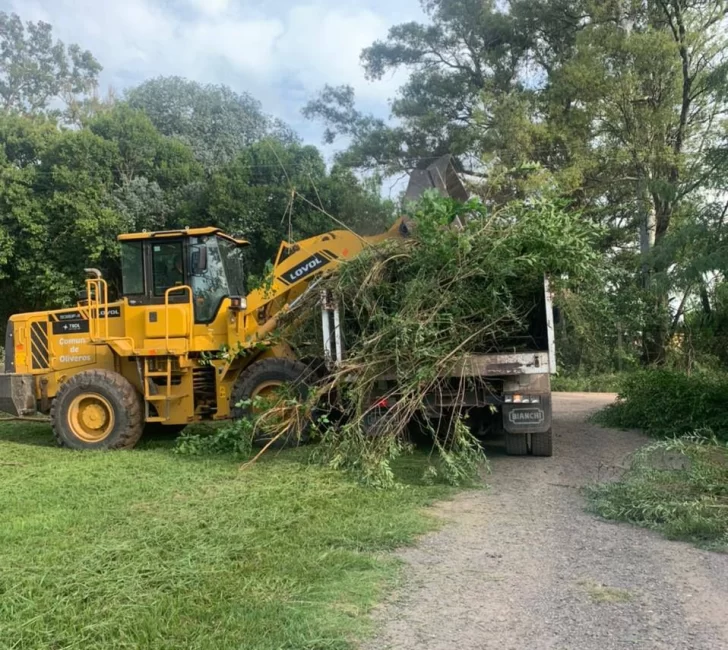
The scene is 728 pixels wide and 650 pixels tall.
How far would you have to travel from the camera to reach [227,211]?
75.6 ft

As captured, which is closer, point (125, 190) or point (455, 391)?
point (455, 391)

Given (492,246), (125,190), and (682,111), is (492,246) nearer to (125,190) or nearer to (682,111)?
(682,111)

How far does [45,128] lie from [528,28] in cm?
1913

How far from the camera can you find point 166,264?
30.5 feet

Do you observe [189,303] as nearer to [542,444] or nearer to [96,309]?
[96,309]

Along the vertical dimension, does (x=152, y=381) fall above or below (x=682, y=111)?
below

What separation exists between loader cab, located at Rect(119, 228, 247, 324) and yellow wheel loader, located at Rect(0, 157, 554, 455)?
14 mm

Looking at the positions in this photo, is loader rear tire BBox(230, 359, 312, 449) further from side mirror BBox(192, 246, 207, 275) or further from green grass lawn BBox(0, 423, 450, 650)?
side mirror BBox(192, 246, 207, 275)

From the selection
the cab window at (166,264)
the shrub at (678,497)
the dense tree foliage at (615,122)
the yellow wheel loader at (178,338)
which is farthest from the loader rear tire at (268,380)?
the dense tree foliage at (615,122)

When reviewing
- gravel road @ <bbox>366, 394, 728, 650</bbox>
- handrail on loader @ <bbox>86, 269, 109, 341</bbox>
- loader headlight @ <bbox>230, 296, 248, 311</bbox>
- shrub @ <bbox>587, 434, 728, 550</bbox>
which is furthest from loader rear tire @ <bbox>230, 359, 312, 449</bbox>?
shrub @ <bbox>587, 434, 728, 550</bbox>

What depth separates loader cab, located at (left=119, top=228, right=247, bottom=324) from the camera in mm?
9164

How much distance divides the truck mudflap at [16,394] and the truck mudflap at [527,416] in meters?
6.88

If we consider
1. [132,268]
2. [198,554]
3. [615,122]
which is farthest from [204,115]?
[198,554]

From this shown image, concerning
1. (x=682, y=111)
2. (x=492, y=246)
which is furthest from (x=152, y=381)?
(x=682, y=111)
